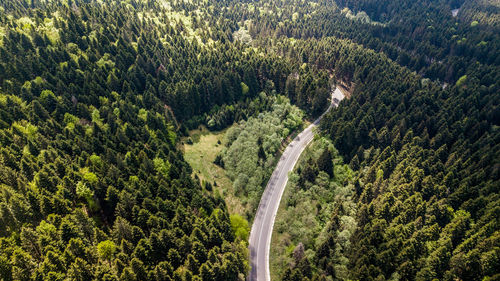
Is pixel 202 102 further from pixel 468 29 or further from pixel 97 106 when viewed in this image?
pixel 468 29

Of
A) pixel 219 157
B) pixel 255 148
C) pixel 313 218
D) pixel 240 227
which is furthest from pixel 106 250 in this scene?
pixel 255 148

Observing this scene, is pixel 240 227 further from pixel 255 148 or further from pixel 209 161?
pixel 209 161

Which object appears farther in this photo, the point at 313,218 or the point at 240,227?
the point at 313,218

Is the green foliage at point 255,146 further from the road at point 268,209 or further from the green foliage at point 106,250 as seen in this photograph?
the green foliage at point 106,250

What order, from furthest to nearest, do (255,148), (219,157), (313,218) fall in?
(219,157), (255,148), (313,218)

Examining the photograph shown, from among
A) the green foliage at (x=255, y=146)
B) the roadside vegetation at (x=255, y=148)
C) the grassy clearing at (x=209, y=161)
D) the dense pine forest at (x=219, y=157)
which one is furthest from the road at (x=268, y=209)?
the grassy clearing at (x=209, y=161)

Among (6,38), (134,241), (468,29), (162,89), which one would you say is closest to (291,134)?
(162,89)
